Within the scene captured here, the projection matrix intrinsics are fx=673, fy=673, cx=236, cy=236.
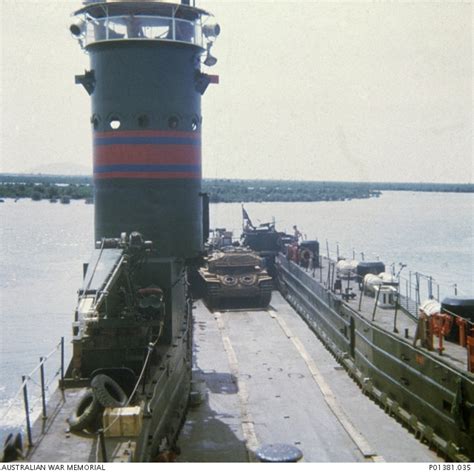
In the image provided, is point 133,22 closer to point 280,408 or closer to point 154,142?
point 154,142

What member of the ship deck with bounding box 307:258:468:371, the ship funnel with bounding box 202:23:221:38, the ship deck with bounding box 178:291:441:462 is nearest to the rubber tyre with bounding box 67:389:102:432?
the ship deck with bounding box 178:291:441:462

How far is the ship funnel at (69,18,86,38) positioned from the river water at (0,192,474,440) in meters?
8.35

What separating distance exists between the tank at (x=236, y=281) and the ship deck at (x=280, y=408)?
4226 mm

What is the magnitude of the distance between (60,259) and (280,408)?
36.7 m

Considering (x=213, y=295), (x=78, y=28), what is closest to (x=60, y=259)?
(x=213, y=295)

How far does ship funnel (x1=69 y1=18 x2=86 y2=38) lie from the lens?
1637cm

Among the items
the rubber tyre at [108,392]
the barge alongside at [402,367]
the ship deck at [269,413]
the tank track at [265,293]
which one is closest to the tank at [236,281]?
the tank track at [265,293]

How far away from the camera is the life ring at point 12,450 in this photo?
29.7 feet

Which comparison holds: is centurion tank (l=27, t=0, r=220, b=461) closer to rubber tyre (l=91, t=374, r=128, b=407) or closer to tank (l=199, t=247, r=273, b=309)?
rubber tyre (l=91, t=374, r=128, b=407)

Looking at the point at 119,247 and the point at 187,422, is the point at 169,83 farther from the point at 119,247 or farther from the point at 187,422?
the point at 187,422

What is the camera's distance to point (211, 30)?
16.8 m

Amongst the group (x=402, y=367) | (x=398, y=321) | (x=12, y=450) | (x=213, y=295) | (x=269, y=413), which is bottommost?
(x=269, y=413)

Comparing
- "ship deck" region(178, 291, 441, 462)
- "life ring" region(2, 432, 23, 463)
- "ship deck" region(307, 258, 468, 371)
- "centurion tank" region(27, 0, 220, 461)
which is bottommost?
"ship deck" region(178, 291, 441, 462)

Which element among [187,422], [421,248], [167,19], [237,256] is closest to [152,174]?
[167,19]
